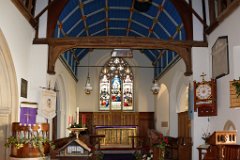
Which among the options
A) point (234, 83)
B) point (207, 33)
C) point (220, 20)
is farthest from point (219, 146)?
point (207, 33)

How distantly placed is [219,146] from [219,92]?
3.60 meters

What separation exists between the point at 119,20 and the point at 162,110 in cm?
498

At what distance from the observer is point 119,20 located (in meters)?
17.2

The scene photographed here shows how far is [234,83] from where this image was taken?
7539 mm

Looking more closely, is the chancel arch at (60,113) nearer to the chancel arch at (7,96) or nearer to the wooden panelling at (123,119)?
the wooden panelling at (123,119)

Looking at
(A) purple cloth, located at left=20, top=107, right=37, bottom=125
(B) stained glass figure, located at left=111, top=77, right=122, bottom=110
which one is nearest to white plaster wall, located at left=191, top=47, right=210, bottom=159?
(A) purple cloth, located at left=20, top=107, right=37, bottom=125

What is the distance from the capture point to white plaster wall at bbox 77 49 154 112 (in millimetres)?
20625

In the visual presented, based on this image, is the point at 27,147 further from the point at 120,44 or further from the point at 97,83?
the point at 97,83

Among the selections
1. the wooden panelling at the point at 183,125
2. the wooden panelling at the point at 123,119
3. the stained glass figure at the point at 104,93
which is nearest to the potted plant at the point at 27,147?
the wooden panelling at the point at 183,125

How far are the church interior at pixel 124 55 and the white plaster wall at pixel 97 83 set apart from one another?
60.3 inches

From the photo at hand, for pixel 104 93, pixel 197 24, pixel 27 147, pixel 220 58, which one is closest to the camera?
pixel 27 147

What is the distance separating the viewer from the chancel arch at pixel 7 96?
9.17 m

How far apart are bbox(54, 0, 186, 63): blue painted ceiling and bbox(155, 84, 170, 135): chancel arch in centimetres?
183

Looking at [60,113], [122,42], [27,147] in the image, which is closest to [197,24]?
[122,42]
